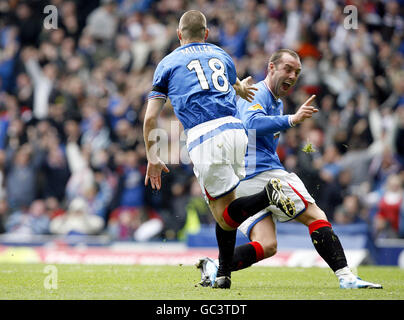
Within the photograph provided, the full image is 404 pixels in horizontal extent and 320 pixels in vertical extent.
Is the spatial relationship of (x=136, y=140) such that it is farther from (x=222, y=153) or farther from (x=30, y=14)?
(x=222, y=153)

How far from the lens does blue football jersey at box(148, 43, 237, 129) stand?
6578 mm

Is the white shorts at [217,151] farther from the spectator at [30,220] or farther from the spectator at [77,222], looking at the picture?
the spectator at [30,220]

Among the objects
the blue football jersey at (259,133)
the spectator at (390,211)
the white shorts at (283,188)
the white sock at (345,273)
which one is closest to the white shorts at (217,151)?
the blue football jersey at (259,133)

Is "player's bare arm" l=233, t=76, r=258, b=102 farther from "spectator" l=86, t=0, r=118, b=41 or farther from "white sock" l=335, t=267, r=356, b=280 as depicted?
Result: "spectator" l=86, t=0, r=118, b=41

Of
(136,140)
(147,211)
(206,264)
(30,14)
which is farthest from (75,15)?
(206,264)

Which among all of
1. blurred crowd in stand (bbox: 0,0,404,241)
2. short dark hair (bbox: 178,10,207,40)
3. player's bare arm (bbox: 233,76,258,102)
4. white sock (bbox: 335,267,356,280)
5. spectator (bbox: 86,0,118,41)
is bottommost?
white sock (bbox: 335,267,356,280)

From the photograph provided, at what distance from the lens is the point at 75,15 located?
19.6 metres

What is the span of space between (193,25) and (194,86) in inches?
24.4

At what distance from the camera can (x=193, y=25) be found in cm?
679

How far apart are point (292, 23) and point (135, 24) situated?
3.98 meters

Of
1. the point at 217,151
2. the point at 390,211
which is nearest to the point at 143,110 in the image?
the point at 390,211

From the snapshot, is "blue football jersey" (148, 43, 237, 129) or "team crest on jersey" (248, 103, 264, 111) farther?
"team crest on jersey" (248, 103, 264, 111)

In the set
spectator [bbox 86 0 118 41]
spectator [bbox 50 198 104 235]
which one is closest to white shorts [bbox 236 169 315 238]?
spectator [bbox 50 198 104 235]

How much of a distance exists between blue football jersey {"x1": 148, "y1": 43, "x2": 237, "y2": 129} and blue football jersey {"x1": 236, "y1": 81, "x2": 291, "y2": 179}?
404 millimetres
